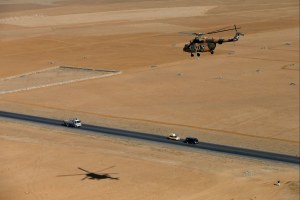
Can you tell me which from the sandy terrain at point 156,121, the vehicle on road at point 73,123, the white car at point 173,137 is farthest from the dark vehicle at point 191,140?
the vehicle on road at point 73,123

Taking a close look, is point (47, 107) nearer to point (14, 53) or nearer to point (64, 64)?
point (64, 64)

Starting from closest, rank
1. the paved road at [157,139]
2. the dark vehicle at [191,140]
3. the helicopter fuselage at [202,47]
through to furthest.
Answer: the helicopter fuselage at [202,47] → the paved road at [157,139] → the dark vehicle at [191,140]

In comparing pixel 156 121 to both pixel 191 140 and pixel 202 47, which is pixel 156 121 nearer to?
pixel 191 140

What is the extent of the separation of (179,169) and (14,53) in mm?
112707

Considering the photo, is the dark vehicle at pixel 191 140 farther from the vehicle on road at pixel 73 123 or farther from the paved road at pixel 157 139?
the vehicle on road at pixel 73 123

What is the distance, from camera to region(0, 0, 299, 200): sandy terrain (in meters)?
79.9

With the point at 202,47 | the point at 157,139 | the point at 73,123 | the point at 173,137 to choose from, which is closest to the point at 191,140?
the point at 173,137

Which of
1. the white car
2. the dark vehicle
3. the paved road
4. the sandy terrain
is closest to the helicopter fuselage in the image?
the sandy terrain

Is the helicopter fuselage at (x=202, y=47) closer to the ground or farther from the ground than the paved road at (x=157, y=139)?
farther from the ground

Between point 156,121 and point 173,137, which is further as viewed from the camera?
point 156,121

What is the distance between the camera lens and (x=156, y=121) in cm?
11481

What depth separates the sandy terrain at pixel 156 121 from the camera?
79938 millimetres

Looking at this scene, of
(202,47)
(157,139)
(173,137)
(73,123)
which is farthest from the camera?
(73,123)

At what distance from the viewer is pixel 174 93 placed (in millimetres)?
139500
